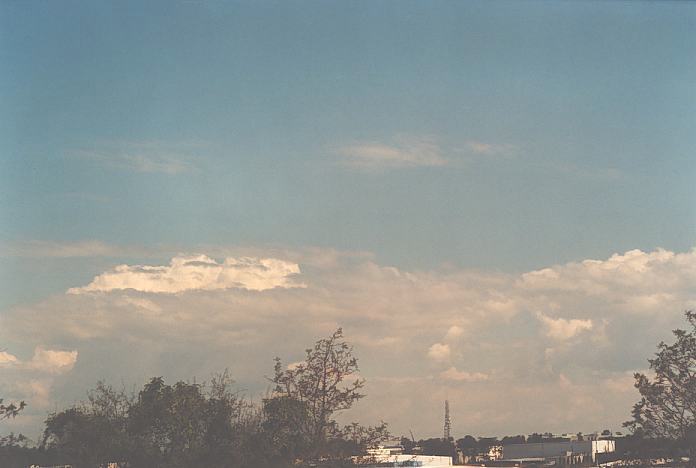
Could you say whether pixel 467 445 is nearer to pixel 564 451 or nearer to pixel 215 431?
pixel 564 451

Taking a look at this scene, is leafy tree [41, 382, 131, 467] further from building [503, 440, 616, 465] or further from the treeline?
building [503, 440, 616, 465]

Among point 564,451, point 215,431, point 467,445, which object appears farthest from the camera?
point 467,445

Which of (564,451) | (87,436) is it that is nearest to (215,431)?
(87,436)

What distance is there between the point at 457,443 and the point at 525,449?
7.66 meters

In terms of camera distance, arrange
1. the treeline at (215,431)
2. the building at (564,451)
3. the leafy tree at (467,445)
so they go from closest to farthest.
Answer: the treeline at (215,431), the building at (564,451), the leafy tree at (467,445)

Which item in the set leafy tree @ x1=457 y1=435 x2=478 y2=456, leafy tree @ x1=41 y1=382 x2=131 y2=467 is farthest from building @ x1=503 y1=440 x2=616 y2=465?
leafy tree @ x1=41 y1=382 x2=131 y2=467

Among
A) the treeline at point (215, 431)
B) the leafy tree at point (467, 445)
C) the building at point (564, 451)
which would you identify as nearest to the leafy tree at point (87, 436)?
the treeline at point (215, 431)

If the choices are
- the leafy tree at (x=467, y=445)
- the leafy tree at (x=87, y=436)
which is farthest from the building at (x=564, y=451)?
the leafy tree at (x=87, y=436)

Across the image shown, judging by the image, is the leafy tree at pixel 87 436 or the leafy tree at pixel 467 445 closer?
the leafy tree at pixel 87 436

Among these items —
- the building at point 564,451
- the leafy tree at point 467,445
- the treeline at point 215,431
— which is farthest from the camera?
the leafy tree at point 467,445

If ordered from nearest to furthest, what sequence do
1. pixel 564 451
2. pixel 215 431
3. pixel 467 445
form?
pixel 215 431
pixel 564 451
pixel 467 445

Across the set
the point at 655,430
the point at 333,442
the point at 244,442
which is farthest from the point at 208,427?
the point at 655,430

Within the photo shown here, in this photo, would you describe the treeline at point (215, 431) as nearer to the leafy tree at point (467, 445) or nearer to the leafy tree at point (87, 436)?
the leafy tree at point (87, 436)

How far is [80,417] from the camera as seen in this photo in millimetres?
22734
